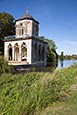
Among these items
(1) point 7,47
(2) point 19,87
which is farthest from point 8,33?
(2) point 19,87

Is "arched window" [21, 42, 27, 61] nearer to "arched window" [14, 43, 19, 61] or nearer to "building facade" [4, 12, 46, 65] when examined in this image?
"building facade" [4, 12, 46, 65]

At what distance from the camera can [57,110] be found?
3.84 metres

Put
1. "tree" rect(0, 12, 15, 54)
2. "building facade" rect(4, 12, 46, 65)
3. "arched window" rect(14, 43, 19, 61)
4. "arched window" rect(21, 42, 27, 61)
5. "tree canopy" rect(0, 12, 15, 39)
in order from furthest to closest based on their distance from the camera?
"tree canopy" rect(0, 12, 15, 39) < "tree" rect(0, 12, 15, 54) < "arched window" rect(14, 43, 19, 61) < "arched window" rect(21, 42, 27, 61) < "building facade" rect(4, 12, 46, 65)

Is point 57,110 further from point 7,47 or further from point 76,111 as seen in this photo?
point 7,47

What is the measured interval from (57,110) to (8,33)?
39.0 m

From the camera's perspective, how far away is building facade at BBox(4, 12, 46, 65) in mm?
32156

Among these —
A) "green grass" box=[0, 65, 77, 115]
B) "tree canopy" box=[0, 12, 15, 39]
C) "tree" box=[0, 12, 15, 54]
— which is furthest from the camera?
"tree canopy" box=[0, 12, 15, 39]

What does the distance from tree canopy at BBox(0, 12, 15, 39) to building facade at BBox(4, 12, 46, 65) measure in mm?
4809

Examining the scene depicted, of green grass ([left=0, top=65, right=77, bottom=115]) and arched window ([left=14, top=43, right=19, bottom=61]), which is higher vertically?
arched window ([left=14, top=43, right=19, bottom=61])

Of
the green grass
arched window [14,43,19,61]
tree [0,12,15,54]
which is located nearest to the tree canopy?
tree [0,12,15,54]

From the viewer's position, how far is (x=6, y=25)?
40469 mm

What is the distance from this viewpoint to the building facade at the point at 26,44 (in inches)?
1266

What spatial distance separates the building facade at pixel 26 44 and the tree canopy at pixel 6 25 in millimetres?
4809

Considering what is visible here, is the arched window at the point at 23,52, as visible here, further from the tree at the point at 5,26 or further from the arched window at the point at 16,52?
the tree at the point at 5,26
